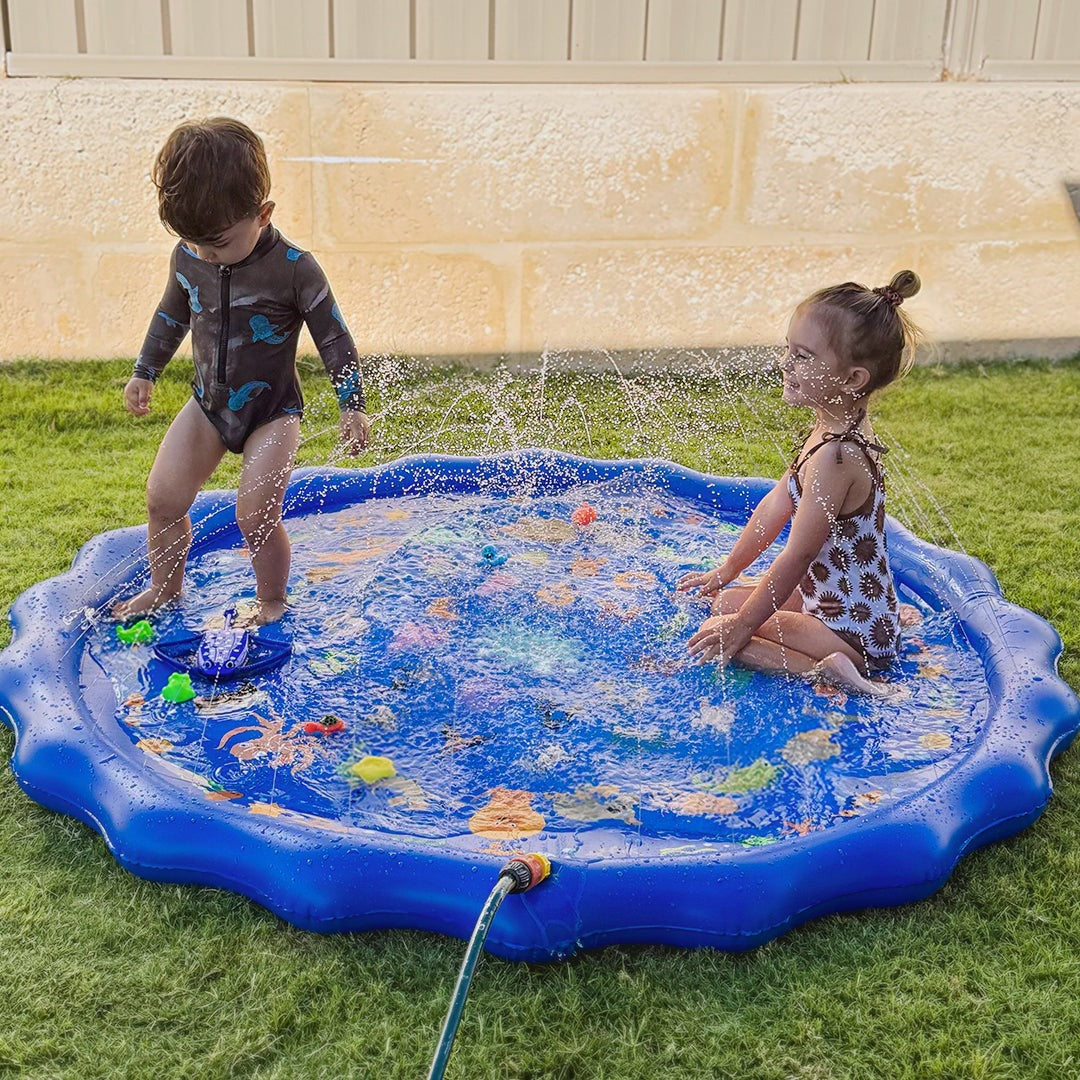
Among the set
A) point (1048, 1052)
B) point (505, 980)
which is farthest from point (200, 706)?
point (1048, 1052)

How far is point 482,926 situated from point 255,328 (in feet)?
6.15

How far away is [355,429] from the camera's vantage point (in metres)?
3.11

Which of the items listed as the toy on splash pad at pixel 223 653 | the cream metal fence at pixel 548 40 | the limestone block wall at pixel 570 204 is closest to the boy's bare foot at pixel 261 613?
the toy on splash pad at pixel 223 653

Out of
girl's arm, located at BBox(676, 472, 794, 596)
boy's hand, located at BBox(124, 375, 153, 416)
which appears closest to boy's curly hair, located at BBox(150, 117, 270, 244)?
boy's hand, located at BBox(124, 375, 153, 416)

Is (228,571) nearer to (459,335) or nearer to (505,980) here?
(505,980)

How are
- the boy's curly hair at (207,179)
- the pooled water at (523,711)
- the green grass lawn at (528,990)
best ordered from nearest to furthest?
1. the green grass lawn at (528,990)
2. the pooled water at (523,711)
3. the boy's curly hair at (207,179)

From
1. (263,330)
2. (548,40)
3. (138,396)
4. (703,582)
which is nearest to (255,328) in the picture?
(263,330)

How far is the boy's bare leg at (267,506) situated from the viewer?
3180mm

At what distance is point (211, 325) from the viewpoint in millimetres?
3170

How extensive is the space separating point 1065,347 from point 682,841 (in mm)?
4822

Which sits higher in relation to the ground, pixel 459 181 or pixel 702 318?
pixel 459 181

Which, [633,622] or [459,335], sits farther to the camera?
[459,335]

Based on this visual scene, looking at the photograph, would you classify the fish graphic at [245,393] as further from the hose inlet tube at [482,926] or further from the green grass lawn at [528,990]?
the hose inlet tube at [482,926]

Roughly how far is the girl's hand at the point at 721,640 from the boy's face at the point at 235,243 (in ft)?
4.89
